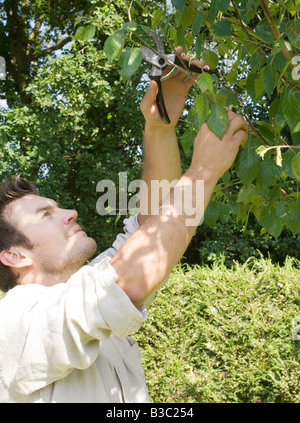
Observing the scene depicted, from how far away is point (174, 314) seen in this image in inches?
206

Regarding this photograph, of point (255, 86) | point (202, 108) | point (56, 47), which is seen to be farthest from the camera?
point (56, 47)

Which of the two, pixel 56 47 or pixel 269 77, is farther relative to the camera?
pixel 56 47

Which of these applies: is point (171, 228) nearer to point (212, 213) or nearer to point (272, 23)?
point (212, 213)

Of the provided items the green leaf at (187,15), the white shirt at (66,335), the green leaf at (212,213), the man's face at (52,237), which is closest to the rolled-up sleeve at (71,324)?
the white shirt at (66,335)

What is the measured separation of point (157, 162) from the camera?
1.93 meters

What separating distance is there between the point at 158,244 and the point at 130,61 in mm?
549

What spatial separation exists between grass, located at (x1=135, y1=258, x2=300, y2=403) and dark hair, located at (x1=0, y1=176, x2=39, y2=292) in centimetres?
353

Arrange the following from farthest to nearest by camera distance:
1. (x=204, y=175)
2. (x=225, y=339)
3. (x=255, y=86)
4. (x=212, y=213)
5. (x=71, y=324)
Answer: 1. (x=225, y=339)
2. (x=212, y=213)
3. (x=255, y=86)
4. (x=204, y=175)
5. (x=71, y=324)

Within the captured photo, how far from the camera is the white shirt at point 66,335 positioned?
1.25 m

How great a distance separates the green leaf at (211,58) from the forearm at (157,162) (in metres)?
0.27

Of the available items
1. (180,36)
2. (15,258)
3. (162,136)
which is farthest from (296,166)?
(15,258)

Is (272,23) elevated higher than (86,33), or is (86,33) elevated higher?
(272,23)

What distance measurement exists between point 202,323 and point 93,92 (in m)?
4.27

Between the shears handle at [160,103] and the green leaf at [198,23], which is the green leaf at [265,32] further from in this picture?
the shears handle at [160,103]
